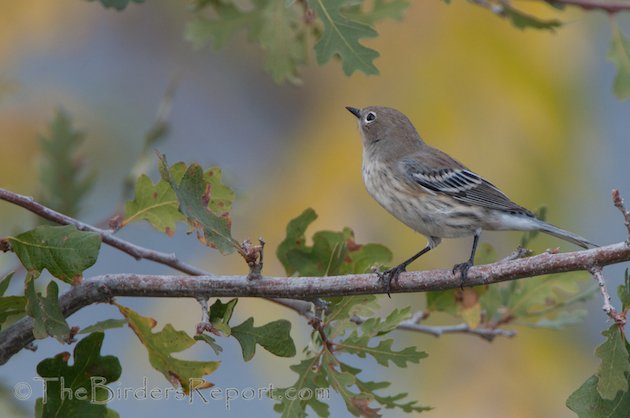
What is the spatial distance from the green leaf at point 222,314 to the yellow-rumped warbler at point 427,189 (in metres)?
1.05

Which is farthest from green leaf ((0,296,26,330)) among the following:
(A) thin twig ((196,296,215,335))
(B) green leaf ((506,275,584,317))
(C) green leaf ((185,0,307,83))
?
(B) green leaf ((506,275,584,317))

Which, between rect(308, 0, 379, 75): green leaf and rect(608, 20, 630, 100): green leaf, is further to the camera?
rect(608, 20, 630, 100): green leaf

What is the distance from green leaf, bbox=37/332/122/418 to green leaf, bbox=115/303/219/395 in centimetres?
11

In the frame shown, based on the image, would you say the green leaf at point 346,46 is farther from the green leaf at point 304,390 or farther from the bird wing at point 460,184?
the bird wing at point 460,184

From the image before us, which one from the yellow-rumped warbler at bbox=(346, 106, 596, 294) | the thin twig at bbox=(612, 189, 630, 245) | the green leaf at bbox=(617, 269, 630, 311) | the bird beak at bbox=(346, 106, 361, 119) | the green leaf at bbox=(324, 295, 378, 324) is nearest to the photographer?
the thin twig at bbox=(612, 189, 630, 245)

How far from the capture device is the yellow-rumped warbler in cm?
334

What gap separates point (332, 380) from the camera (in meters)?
2.19

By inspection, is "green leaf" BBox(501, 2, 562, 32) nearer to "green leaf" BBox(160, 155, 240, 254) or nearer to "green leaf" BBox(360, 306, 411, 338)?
"green leaf" BBox(360, 306, 411, 338)

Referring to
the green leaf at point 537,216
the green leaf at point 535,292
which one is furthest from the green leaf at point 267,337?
the green leaf at point 535,292

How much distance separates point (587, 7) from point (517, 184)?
0.91m

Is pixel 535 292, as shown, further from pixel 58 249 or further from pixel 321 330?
pixel 58 249

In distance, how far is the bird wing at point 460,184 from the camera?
3.44 m

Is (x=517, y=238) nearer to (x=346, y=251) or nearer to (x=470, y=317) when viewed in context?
(x=470, y=317)

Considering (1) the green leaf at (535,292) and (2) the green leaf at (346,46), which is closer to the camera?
(2) the green leaf at (346,46)
